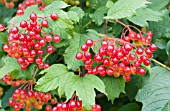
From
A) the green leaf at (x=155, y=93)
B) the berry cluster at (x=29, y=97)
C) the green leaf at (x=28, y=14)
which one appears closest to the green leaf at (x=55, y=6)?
the green leaf at (x=28, y=14)

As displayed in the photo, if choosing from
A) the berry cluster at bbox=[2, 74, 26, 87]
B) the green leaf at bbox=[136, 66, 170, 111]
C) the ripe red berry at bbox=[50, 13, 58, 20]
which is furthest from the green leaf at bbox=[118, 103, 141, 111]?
the ripe red berry at bbox=[50, 13, 58, 20]

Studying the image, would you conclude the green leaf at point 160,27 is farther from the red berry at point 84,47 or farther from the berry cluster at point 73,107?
the berry cluster at point 73,107

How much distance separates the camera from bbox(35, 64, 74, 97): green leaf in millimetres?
1796

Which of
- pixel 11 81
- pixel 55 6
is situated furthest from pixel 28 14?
pixel 11 81

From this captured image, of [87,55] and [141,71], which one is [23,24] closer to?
[87,55]

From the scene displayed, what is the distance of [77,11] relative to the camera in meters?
2.15

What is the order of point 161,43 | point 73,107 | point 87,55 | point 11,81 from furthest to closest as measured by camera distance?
point 161,43, point 11,81, point 87,55, point 73,107

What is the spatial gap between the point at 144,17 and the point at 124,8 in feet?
1.16

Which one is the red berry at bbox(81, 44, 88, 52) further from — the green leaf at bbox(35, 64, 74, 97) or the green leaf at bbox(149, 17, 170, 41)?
the green leaf at bbox(149, 17, 170, 41)

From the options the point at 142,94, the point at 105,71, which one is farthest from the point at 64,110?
the point at 142,94

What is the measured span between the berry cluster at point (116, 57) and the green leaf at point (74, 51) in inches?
3.0

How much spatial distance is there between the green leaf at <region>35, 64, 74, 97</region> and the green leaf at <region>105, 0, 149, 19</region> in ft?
1.41

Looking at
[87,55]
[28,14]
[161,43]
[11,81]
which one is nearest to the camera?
[87,55]

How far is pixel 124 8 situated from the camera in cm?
194
